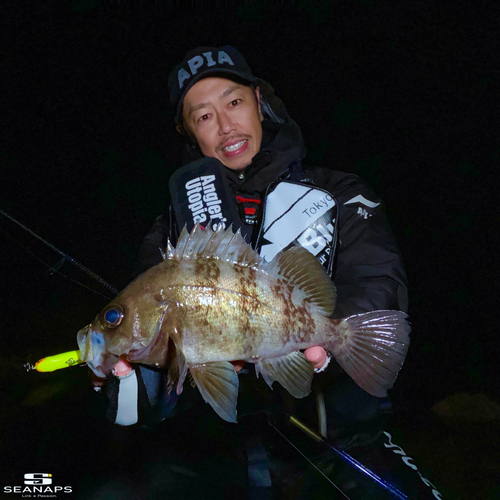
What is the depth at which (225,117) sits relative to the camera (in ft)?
5.99

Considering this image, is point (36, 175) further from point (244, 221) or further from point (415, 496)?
point (415, 496)

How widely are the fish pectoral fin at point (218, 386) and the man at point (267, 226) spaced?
401 mm

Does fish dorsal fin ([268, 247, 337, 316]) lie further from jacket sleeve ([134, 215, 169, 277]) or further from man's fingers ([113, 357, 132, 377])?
jacket sleeve ([134, 215, 169, 277])

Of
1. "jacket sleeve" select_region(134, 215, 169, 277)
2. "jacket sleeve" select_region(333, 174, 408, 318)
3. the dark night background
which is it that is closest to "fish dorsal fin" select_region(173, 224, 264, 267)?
"jacket sleeve" select_region(333, 174, 408, 318)

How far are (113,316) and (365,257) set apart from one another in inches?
44.2

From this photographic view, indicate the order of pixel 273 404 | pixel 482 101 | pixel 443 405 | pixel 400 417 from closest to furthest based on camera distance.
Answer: pixel 273 404, pixel 400 417, pixel 443 405, pixel 482 101

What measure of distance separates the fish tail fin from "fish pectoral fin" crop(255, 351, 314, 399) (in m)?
0.11

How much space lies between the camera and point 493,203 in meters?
4.01

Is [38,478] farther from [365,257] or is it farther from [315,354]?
[365,257]

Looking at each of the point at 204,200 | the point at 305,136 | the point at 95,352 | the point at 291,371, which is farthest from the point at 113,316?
the point at 305,136

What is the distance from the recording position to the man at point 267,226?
1.48m

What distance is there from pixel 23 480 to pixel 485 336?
452cm

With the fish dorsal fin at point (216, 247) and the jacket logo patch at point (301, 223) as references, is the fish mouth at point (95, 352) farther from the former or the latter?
the jacket logo patch at point (301, 223)

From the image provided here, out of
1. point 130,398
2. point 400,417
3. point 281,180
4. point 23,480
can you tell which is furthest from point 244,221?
point 400,417
